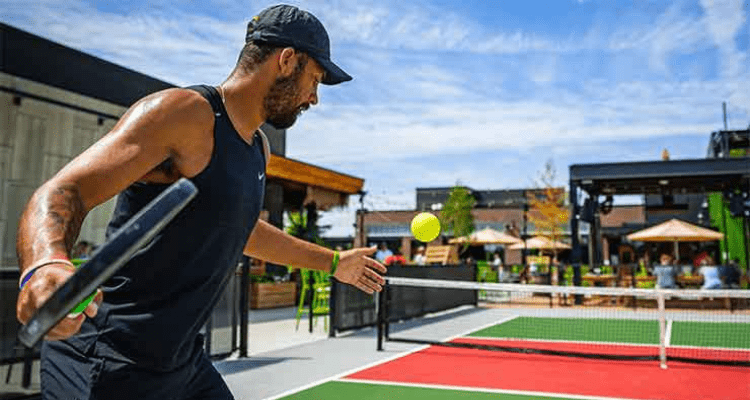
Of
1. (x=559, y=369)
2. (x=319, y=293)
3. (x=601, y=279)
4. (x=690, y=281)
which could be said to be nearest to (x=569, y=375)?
(x=559, y=369)

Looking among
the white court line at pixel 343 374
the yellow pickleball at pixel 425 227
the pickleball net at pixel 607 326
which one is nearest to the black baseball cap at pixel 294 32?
the yellow pickleball at pixel 425 227

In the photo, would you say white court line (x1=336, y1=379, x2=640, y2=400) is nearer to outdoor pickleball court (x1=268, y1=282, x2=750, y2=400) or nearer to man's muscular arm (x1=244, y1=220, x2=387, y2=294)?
outdoor pickleball court (x1=268, y1=282, x2=750, y2=400)

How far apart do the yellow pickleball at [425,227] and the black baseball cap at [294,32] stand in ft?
5.82

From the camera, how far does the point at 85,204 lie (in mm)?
1638

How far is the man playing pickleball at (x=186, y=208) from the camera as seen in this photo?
68.2 inches

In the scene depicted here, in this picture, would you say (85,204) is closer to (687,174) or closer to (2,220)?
(2,220)

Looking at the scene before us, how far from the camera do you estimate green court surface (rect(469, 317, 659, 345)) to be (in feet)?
36.6

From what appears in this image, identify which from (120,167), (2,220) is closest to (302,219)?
(2,220)

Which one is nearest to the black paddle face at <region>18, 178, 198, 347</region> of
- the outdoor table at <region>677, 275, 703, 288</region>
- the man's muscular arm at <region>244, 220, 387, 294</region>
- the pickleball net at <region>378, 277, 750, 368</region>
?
the man's muscular arm at <region>244, 220, 387, 294</region>

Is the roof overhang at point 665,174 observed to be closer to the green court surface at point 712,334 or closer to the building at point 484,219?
the green court surface at point 712,334

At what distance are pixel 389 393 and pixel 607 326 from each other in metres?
8.59

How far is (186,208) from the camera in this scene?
1952mm

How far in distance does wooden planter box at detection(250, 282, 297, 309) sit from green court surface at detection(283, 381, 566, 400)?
9072 mm

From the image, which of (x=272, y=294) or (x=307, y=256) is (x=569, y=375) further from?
(x=272, y=294)
